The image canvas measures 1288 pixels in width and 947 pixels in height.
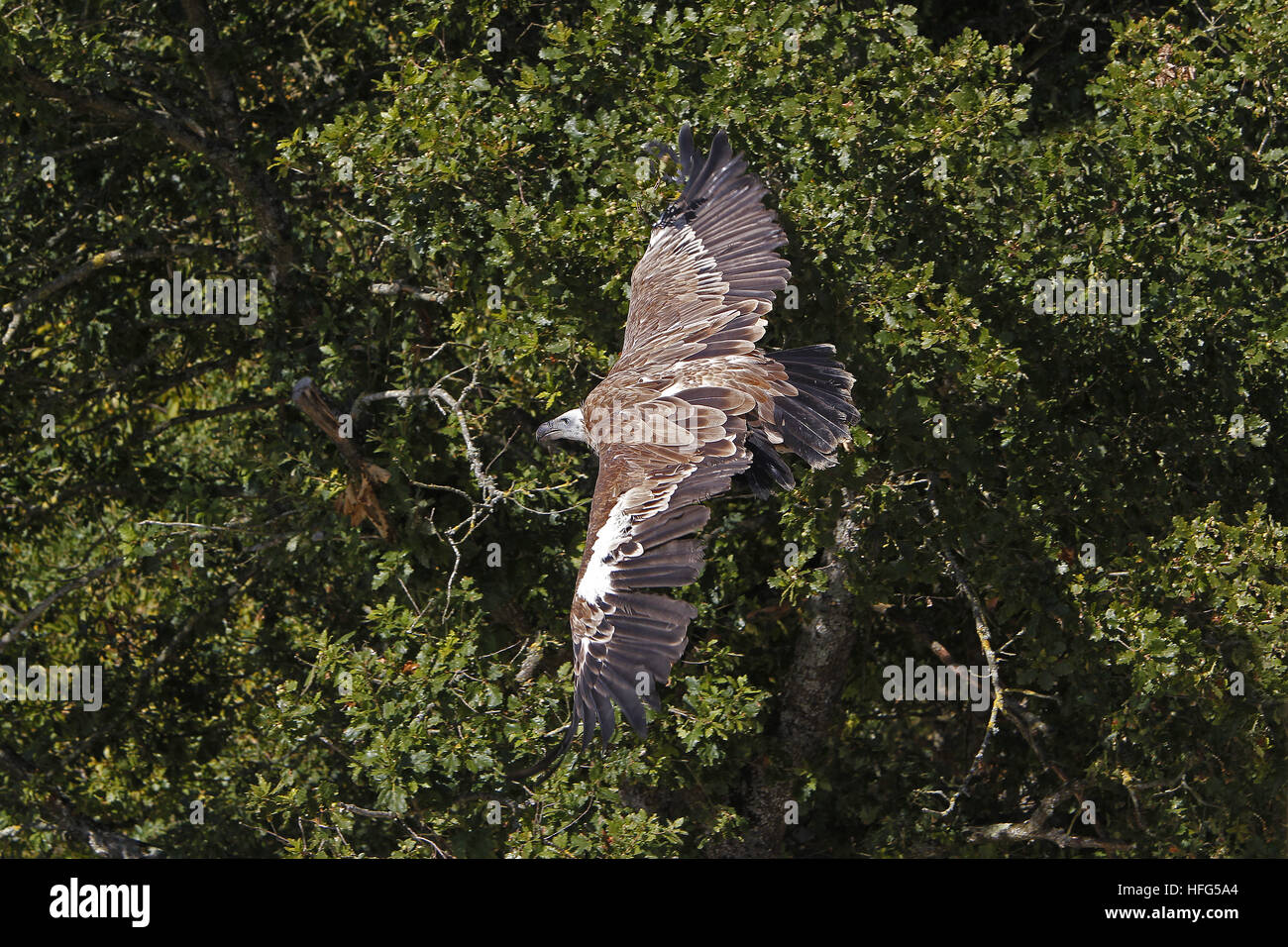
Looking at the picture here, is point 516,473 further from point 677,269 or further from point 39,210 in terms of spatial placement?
point 39,210

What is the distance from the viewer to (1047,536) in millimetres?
6680

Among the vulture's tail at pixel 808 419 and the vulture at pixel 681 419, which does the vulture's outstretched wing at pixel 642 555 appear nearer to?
the vulture at pixel 681 419

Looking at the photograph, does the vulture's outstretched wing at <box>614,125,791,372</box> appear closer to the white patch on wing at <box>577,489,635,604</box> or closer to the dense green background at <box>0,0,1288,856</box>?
the dense green background at <box>0,0,1288,856</box>

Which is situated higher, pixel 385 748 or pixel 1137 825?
pixel 385 748

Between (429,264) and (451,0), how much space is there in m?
1.41

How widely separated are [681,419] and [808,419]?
2.03 feet

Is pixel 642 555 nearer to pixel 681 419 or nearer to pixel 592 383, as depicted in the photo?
pixel 681 419

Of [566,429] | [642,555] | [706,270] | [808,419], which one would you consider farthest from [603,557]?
[706,270]

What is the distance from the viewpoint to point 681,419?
5.90 metres

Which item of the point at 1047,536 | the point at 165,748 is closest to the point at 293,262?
the point at 165,748

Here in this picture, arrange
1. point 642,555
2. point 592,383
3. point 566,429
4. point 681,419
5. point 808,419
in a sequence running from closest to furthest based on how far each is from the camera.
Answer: point 642,555 → point 681,419 → point 808,419 → point 566,429 → point 592,383

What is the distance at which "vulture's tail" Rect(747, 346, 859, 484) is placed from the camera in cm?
616

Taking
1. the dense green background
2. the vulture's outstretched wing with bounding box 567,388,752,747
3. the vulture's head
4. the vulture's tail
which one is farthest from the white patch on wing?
the dense green background

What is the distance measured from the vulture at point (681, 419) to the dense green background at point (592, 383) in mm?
215
